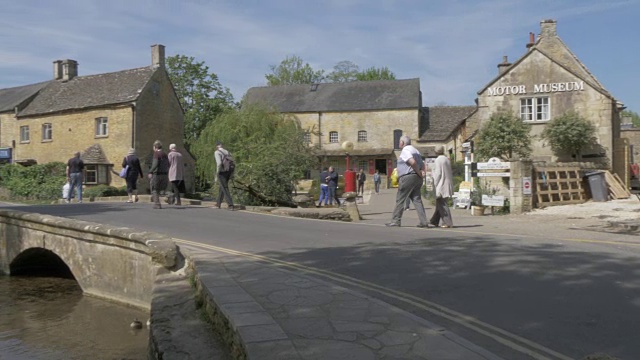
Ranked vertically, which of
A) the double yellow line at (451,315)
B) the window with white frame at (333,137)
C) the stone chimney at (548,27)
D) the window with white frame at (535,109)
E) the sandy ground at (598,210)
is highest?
the stone chimney at (548,27)

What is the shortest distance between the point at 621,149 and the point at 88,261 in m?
25.6

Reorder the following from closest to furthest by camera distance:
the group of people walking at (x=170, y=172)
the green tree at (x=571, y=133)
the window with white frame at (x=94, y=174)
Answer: the group of people walking at (x=170, y=172) < the green tree at (x=571, y=133) < the window with white frame at (x=94, y=174)

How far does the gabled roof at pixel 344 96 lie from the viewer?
49156 mm

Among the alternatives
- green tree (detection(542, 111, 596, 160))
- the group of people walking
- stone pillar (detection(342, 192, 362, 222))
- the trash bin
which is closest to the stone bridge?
the group of people walking

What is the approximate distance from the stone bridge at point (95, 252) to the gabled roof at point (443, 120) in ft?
127

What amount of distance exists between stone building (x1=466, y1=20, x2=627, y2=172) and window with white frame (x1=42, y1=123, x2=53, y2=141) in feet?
100

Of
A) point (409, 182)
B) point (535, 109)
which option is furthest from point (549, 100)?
point (409, 182)

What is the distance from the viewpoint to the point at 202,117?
53.7m

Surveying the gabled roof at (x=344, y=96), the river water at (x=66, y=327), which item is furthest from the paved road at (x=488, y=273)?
the gabled roof at (x=344, y=96)

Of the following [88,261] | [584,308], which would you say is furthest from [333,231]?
[584,308]

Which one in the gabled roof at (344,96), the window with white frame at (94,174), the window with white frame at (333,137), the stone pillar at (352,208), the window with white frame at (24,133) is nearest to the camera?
the stone pillar at (352,208)

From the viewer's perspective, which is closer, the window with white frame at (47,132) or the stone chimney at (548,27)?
the stone chimney at (548,27)

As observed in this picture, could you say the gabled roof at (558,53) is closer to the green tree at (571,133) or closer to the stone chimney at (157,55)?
the green tree at (571,133)

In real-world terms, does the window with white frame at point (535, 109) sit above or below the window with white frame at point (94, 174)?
above
